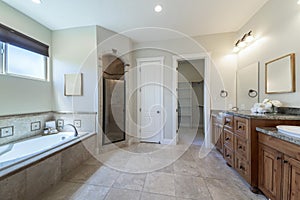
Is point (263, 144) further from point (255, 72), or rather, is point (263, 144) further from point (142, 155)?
point (142, 155)

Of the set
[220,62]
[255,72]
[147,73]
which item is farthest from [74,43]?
[255,72]

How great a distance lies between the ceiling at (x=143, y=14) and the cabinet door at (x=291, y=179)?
241cm

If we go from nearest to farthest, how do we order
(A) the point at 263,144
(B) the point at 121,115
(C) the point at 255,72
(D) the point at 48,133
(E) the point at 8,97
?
(A) the point at 263,144 → (E) the point at 8,97 → (C) the point at 255,72 → (D) the point at 48,133 → (B) the point at 121,115

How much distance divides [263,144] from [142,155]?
2.06 m

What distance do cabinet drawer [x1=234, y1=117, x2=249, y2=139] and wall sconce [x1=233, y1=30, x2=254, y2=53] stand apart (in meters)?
→ 1.66

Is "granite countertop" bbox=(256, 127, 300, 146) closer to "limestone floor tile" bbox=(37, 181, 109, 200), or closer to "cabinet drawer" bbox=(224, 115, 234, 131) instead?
"cabinet drawer" bbox=(224, 115, 234, 131)

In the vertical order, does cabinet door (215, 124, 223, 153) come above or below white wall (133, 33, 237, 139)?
below

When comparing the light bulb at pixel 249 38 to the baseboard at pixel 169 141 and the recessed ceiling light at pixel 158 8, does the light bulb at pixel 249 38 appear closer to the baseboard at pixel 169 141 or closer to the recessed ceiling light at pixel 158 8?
the recessed ceiling light at pixel 158 8

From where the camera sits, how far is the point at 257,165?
162 centimetres

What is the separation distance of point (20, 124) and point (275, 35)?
459cm

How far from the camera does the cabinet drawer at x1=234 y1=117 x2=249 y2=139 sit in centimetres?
171

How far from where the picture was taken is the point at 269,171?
1.42 meters

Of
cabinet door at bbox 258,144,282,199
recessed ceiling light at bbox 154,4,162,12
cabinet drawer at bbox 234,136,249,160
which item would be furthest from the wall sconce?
cabinet door at bbox 258,144,282,199

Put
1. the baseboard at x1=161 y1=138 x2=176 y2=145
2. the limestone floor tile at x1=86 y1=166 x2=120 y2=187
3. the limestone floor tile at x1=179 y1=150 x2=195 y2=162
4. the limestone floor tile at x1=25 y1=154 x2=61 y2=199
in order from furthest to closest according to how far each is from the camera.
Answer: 1. the baseboard at x1=161 y1=138 x2=176 y2=145
2. the limestone floor tile at x1=179 y1=150 x2=195 y2=162
3. the limestone floor tile at x1=86 y1=166 x2=120 y2=187
4. the limestone floor tile at x1=25 y1=154 x2=61 y2=199
